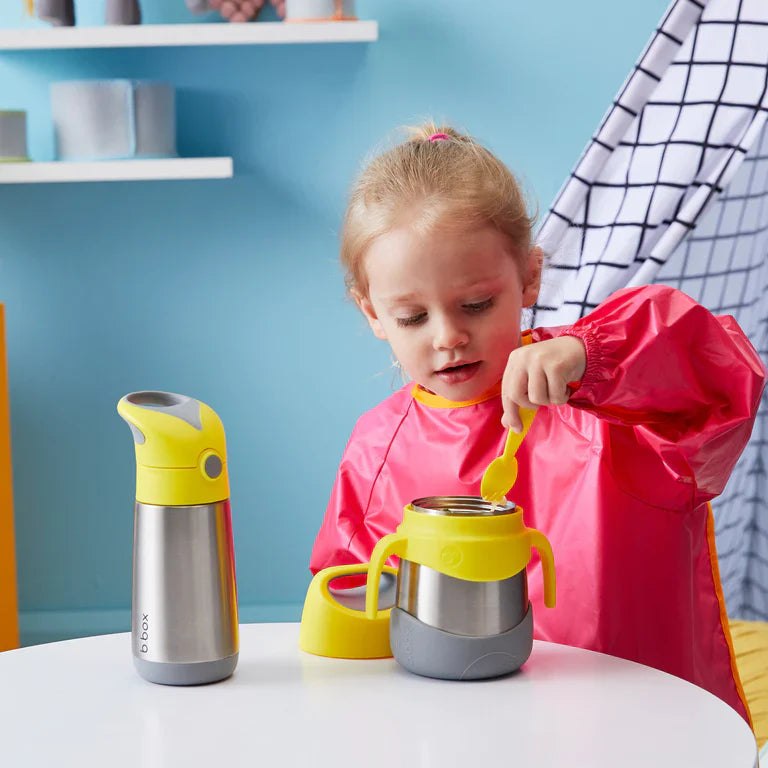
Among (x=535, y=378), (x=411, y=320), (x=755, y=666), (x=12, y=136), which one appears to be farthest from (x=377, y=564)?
(x=12, y=136)

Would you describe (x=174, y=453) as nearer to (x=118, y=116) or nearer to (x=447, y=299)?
(x=447, y=299)

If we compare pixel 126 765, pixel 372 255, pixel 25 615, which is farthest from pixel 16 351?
pixel 126 765

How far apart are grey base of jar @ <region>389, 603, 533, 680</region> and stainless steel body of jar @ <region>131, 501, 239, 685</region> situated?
Answer: 129mm

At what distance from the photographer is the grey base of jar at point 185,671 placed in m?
0.72

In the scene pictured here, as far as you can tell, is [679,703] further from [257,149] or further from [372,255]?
[257,149]

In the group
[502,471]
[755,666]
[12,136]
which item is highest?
[12,136]

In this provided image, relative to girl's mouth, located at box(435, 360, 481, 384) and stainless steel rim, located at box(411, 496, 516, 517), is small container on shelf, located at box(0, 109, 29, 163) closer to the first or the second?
girl's mouth, located at box(435, 360, 481, 384)

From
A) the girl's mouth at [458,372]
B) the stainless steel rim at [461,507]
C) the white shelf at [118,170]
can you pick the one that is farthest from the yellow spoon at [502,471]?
the white shelf at [118,170]

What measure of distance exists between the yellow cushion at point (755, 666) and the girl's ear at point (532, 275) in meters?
0.83

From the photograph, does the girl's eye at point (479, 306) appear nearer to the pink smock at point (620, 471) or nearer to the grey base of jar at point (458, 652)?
the pink smock at point (620, 471)

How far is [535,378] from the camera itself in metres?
0.77

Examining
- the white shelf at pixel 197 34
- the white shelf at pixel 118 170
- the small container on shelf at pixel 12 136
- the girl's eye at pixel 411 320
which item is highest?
the white shelf at pixel 197 34

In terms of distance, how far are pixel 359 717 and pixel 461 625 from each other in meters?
0.10

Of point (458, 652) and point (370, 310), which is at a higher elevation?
point (370, 310)
